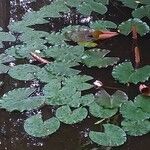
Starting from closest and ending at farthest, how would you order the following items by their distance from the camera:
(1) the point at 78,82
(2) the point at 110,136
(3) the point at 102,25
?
(2) the point at 110,136, (1) the point at 78,82, (3) the point at 102,25

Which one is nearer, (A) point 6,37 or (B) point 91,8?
(A) point 6,37

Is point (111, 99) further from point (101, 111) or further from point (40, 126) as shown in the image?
point (40, 126)

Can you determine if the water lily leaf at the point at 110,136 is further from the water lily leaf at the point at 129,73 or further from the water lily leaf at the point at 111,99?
the water lily leaf at the point at 129,73

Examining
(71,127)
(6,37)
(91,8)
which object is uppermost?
(91,8)

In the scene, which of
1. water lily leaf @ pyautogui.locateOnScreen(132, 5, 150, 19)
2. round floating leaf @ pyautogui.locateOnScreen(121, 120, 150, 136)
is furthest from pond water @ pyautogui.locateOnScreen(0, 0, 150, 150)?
water lily leaf @ pyautogui.locateOnScreen(132, 5, 150, 19)

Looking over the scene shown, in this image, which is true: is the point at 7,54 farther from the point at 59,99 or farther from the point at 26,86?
the point at 59,99

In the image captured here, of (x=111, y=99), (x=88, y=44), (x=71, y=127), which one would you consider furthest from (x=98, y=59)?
(x=71, y=127)
